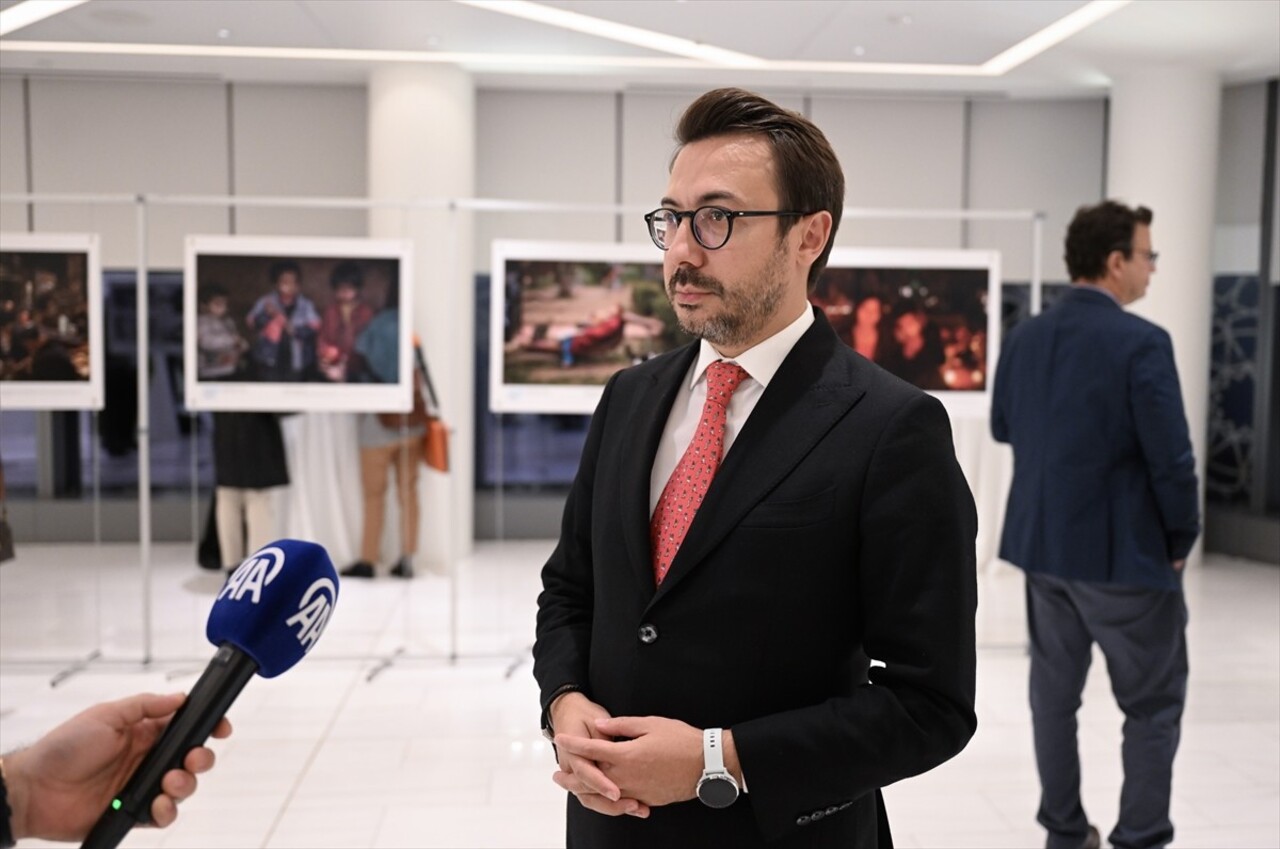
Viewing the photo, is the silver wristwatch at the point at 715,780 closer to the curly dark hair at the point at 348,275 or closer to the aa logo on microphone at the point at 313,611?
the aa logo on microphone at the point at 313,611

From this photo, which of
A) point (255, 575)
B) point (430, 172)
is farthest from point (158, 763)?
point (430, 172)

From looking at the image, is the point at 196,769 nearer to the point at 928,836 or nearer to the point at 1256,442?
the point at 928,836

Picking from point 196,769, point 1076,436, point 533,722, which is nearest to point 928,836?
point 1076,436

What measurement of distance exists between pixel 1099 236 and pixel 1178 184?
5.22 m

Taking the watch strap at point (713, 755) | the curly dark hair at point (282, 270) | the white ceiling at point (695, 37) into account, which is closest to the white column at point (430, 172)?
the white ceiling at point (695, 37)

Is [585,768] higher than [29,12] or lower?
lower

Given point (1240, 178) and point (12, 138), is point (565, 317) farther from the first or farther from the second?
point (1240, 178)

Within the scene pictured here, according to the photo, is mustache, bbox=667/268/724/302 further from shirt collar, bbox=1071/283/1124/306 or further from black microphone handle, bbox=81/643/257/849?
shirt collar, bbox=1071/283/1124/306

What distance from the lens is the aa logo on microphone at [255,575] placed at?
4.21 ft

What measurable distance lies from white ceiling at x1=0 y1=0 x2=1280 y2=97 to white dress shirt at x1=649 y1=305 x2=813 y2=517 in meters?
4.78

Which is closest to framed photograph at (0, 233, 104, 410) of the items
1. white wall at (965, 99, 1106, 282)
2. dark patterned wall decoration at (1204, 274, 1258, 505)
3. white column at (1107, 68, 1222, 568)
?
white wall at (965, 99, 1106, 282)

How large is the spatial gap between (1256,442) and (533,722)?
6.53 meters

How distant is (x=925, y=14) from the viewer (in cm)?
618

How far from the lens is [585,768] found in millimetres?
1444
